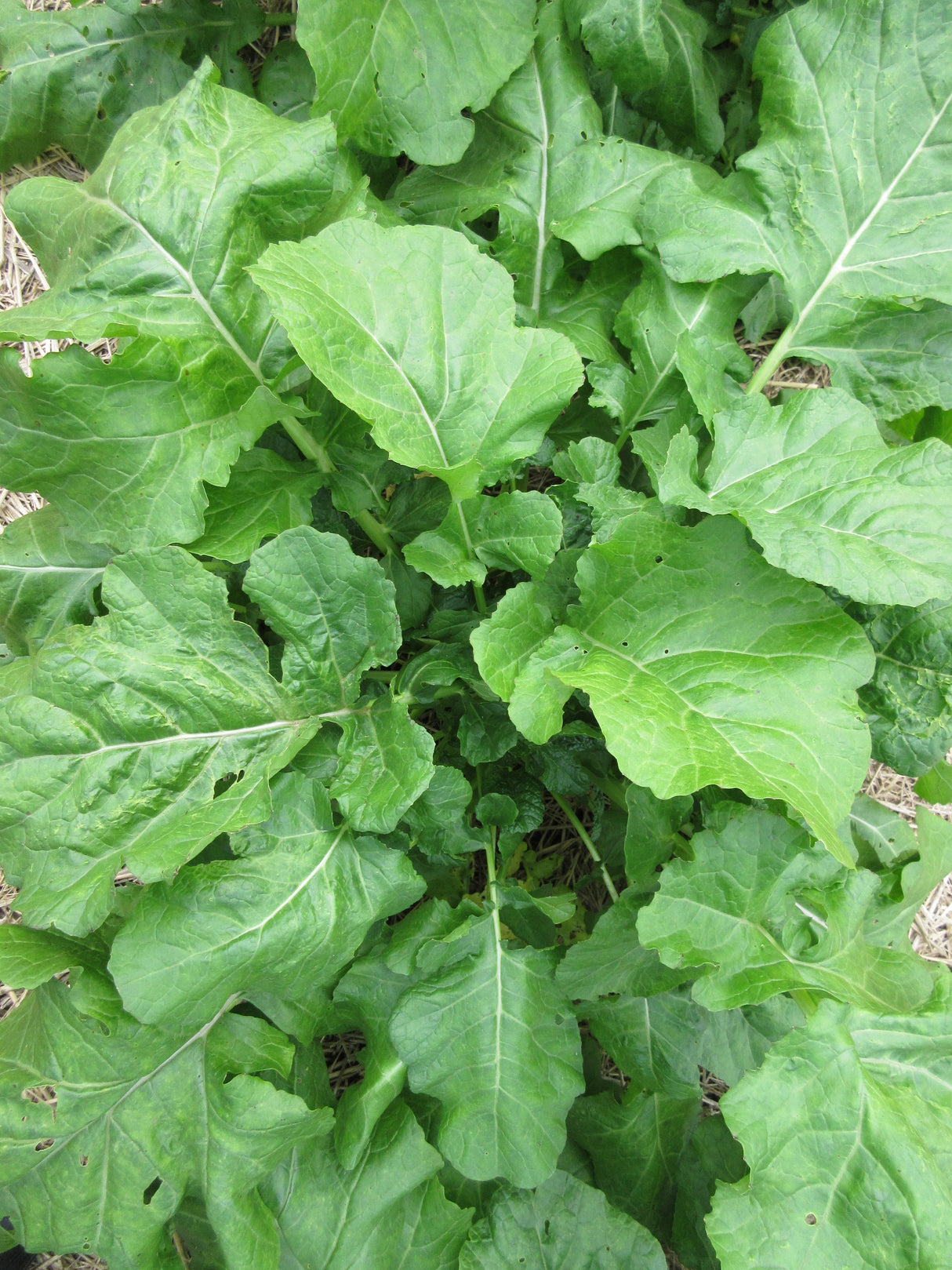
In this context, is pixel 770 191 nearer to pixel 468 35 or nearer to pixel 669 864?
pixel 468 35

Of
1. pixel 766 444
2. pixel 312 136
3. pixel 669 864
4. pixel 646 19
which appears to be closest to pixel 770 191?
pixel 646 19

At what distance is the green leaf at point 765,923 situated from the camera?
58.9 inches

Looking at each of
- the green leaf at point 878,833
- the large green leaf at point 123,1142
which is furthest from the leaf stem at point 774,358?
the large green leaf at point 123,1142

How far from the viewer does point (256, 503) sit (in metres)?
1.79

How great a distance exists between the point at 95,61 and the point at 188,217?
35.3 inches

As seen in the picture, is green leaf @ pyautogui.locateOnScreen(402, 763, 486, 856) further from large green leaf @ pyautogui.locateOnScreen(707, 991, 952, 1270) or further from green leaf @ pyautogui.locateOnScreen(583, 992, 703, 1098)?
large green leaf @ pyautogui.locateOnScreen(707, 991, 952, 1270)

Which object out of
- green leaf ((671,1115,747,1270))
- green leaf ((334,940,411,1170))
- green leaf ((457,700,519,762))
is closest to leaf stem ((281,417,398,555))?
green leaf ((457,700,519,762))

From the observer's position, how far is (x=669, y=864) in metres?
1.56

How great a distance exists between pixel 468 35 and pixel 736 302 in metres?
0.80

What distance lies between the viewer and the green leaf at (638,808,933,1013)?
4.91 ft

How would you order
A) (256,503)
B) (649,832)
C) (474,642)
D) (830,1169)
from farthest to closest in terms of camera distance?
1. (256,503)
2. (649,832)
3. (474,642)
4. (830,1169)

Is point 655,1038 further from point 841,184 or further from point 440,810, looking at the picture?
point 841,184

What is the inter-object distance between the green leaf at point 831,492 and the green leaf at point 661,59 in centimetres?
90

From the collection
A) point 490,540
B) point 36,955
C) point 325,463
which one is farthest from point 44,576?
point 490,540
